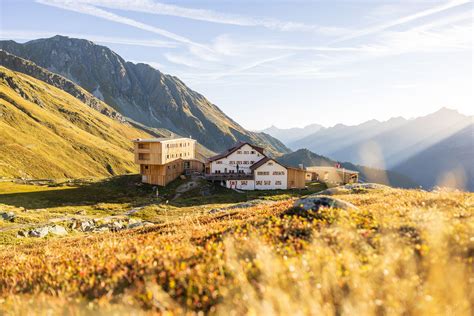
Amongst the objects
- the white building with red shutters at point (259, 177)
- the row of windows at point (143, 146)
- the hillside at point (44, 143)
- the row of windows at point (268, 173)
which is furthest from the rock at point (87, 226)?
the hillside at point (44, 143)

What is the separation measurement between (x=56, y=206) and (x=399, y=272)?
62.2 meters

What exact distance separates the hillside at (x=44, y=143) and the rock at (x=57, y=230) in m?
75.6

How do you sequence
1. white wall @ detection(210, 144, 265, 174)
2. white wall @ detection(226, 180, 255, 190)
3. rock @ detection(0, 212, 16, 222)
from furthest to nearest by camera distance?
white wall @ detection(210, 144, 265, 174) < white wall @ detection(226, 180, 255, 190) < rock @ detection(0, 212, 16, 222)

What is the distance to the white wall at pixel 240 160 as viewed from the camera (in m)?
85.7

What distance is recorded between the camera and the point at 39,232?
35.8 m

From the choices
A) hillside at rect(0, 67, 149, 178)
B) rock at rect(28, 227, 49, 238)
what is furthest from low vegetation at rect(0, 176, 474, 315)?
hillside at rect(0, 67, 149, 178)

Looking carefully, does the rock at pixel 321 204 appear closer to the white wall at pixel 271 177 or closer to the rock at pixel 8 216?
the rock at pixel 8 216

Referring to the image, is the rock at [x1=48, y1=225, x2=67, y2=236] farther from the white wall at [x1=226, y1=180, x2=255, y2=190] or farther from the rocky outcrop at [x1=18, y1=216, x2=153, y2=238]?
the white wall at [x1=226, y1=180, x2=255, y2=190]

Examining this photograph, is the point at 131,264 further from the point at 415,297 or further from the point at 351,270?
the point at 415,297

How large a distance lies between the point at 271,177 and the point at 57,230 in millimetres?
50898

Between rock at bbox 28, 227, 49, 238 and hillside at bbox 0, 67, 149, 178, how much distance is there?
Answer: 7714 centimetres

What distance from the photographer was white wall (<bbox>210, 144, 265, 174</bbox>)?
281ft

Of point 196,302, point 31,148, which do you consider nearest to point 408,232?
point 196,302

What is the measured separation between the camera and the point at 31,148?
124 metres
